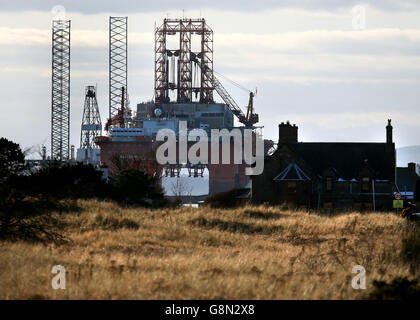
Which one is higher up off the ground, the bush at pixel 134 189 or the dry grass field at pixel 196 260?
the bush at pixel 134 189

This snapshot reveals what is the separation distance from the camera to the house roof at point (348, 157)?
228 ft

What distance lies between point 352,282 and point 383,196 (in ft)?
176

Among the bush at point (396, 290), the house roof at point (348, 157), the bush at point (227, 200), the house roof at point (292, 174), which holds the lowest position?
the bush at point (396, 290)

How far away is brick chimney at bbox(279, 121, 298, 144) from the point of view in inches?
2832

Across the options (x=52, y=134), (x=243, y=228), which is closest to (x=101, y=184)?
A: (x=243, y=228)

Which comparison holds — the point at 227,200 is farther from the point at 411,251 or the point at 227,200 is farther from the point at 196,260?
the point at 196,260

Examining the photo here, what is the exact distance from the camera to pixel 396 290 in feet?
47.1

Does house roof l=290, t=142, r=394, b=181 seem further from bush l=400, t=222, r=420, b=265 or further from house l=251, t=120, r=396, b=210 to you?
bush l=400, t=222, r=420, b=265

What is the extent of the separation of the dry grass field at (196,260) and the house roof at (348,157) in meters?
35.1

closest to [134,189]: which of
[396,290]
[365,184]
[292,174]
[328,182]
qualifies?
[292,174]

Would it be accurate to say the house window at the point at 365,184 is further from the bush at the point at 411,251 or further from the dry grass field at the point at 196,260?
the bush at the point at 411,251

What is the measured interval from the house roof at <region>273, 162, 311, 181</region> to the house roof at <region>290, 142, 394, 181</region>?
1427mm

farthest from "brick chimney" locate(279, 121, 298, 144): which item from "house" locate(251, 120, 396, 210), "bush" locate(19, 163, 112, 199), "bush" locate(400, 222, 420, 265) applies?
"bush" locate(400, 222, 420, 265)

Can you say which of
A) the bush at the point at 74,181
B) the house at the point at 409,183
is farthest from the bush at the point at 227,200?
the house at the point at 409,183
